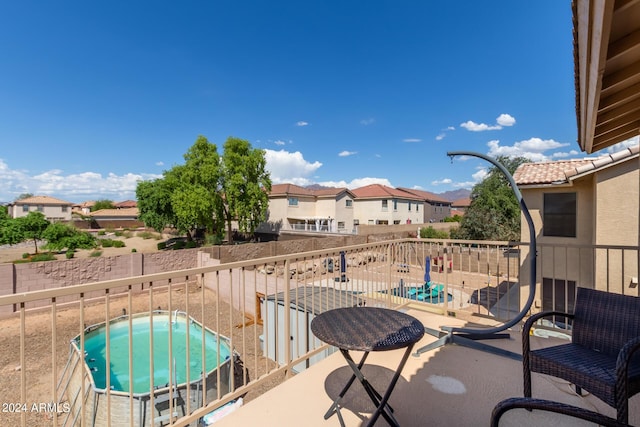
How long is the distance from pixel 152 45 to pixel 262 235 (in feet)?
56.3

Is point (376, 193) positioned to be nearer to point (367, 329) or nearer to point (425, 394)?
point (425, 394)

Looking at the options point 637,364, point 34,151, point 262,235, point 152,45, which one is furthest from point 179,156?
point 637,364

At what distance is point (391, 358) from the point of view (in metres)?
2.62

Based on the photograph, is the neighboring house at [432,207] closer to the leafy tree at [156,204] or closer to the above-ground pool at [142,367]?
the leafy tree at [156,204]

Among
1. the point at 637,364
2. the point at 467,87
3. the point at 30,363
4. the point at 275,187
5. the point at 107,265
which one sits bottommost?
the point at 30,363

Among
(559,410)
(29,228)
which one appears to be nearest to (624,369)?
(559,410)

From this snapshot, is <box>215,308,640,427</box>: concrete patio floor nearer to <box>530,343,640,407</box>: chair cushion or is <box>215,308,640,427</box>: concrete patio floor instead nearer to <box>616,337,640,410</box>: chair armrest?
<box>530,343,640,407</box>: chair cushion

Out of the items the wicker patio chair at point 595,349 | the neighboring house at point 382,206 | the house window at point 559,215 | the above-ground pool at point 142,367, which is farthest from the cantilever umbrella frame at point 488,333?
the neighboring house at point 382,206

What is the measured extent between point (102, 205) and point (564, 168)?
68258mm

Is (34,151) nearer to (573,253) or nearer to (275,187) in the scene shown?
(275,187)

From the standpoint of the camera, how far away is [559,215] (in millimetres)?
8180

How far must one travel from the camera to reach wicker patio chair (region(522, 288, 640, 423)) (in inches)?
53.1

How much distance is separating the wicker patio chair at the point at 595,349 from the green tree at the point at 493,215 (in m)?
19.9

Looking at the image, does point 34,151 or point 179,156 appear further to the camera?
point 34,151
